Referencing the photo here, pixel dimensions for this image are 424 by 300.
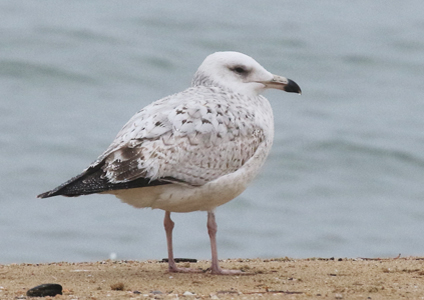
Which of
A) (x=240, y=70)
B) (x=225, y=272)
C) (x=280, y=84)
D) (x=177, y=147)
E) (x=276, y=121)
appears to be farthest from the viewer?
(x=276, y=121)

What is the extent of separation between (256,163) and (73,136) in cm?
1058

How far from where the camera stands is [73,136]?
1602 cm

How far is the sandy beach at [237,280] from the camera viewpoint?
16.2 feet

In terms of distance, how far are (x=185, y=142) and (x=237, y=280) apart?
1010 mm

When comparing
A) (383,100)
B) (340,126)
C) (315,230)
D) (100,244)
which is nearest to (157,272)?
(100,244)

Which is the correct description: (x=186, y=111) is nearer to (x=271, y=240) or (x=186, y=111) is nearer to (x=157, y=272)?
(x=157, y=272)

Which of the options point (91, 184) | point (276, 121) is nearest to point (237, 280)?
point (91, 184)

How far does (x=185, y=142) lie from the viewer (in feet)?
18.1

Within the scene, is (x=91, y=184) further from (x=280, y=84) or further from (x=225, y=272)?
(x=280, y=84)

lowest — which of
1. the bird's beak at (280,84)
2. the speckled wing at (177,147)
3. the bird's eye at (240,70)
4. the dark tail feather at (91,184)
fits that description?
the dark tail feather at (91,184)

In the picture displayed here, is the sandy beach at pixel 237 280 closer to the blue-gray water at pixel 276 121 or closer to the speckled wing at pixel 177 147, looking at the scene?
the speckled wing at pixel 177 147

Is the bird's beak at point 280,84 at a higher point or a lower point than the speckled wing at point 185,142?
higher

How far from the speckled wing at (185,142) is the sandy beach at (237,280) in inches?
27.8

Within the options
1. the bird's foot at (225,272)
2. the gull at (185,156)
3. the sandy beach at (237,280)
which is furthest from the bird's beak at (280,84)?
the bird's foot at (225,272)
